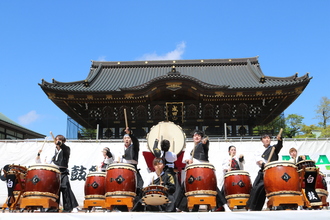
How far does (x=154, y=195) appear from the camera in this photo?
15.8 ft

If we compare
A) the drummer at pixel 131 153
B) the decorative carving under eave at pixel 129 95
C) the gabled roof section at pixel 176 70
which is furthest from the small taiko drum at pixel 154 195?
the gabled roof section at pixel 176 70

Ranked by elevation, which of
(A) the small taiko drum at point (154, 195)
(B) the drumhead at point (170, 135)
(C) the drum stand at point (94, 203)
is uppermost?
(B) the drumhead at point (170, 135)

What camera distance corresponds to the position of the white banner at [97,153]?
9.52 meters

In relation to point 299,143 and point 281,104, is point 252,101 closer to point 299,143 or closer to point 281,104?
point 281,104

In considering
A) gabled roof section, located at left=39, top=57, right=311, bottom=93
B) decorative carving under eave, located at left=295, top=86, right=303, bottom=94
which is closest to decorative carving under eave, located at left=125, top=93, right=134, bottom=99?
gabled roof section, located at left=39, top=57, right=311, bottom=93

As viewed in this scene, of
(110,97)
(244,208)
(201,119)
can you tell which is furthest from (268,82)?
(244,208)

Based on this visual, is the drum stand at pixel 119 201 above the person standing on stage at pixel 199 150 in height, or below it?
below

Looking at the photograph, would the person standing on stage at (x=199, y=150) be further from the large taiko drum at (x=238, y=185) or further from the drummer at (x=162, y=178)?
the large taiko drum at (x=238, y=185)

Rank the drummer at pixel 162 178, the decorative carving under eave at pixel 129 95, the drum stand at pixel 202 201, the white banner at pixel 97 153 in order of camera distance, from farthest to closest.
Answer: the decorative carving under eave at pixel 129 95
the white banner at pixel 97 153
the drummer at pixel 162 178
the drum stand at pixel 202 201

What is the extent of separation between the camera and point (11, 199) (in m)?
6.59

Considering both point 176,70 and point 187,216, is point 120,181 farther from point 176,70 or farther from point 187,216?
point 176,70

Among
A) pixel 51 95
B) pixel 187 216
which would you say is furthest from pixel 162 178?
pixel 51 95

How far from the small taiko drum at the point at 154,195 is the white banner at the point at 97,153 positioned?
4.47 meters

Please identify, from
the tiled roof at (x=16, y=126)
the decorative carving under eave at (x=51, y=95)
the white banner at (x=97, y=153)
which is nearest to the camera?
the white banner at (x=97, y=153)
